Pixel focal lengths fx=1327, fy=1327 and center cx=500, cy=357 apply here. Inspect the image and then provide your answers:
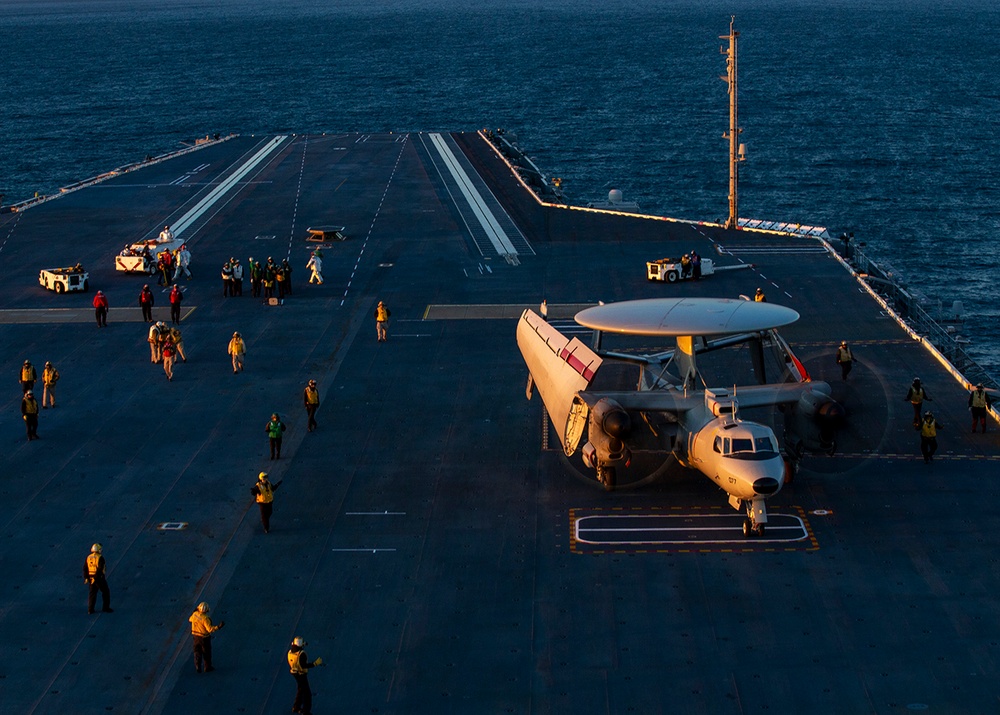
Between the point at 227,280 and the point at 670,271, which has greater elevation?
the point at 670,271

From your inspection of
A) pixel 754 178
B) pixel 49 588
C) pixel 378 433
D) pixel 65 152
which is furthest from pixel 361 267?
pixel 65 152

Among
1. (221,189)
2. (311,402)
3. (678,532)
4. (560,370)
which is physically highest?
(560,370)

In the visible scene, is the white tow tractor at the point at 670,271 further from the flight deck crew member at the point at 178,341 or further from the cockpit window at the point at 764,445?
the cockpit window at the point at 764,445

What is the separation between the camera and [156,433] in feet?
161

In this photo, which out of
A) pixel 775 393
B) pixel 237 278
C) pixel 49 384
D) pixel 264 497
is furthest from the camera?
pixel 237 278

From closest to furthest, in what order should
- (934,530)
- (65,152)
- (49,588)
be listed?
(49,588) → (934,530) → (65,152)

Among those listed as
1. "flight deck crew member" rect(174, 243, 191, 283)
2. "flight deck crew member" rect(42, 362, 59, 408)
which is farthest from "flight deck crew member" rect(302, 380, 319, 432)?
"flight deck crew member" rect(174, 243, 191, 283)

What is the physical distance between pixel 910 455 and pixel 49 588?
28315 millimetres

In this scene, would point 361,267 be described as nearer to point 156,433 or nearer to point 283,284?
point 283,284

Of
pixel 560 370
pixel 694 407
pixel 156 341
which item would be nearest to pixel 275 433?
pixel 560 370

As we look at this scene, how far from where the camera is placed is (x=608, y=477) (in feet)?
139

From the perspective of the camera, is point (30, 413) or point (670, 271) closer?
point (30, 413)

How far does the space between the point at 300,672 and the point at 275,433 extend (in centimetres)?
1626

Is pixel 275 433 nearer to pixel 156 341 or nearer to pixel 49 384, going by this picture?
pixel 49 384
